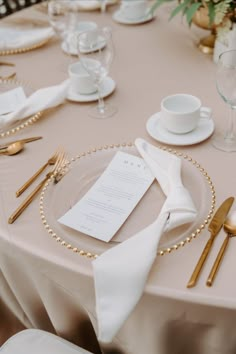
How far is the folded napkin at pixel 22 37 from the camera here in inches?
48.2

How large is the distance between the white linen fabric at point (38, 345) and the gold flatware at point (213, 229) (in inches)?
11.4

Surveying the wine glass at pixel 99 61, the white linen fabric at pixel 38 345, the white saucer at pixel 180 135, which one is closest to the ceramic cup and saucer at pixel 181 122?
the white saucer at pixel 180 135

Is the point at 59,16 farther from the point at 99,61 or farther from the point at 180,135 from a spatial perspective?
the point at 180,135

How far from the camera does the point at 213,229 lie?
615 mm

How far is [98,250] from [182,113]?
342 mm

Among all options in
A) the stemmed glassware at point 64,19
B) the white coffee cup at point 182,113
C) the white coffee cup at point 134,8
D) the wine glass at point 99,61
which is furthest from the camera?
the white coffee cup at point 134,8

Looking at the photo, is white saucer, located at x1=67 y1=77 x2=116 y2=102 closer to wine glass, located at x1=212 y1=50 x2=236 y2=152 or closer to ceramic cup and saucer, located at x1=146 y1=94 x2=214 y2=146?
ceramic cup and saucer, located at x1=146 y1=94 x2=214 y2=146

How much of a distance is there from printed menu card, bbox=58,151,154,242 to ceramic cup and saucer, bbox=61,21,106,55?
307 millimetres

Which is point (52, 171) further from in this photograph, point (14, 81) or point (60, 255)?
point (14, 81)

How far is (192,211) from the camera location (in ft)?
2.02

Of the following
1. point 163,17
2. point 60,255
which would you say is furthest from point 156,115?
point 163,17

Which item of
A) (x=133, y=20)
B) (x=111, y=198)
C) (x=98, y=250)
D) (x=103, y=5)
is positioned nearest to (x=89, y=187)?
(x=111, y=198)

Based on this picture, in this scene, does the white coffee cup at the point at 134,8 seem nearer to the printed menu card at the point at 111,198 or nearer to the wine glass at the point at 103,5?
the wine glass at the point at 103,5

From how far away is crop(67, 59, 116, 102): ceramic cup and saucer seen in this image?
97cm
